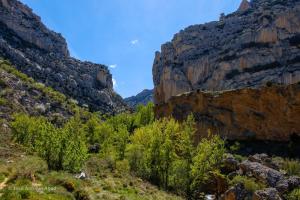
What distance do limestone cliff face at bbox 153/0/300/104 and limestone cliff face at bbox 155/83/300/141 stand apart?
56203 millimetres

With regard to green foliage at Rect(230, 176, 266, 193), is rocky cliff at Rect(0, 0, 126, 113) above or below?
above

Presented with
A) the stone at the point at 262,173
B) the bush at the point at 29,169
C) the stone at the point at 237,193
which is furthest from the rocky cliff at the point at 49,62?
the stone at the point at 237,193

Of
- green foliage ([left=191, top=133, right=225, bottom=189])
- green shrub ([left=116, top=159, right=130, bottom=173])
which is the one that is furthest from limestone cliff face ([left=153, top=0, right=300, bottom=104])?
green shrub ([left=116, top=159, right=130, bottom=173])

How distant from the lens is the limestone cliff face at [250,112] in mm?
54625

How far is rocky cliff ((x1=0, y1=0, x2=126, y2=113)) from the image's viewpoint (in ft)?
459

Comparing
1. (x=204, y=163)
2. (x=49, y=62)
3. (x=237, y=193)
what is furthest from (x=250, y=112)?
(x=49, y=62)

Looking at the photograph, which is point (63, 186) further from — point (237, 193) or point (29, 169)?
point (237, 193)

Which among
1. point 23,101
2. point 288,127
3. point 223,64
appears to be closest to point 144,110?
point 23,101

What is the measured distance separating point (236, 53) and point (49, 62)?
225 feet

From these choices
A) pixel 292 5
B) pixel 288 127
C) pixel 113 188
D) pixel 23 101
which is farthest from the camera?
pixel 292 5

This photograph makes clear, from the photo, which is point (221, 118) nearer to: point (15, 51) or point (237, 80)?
point (237, 80)

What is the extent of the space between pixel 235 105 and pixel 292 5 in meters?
89.9

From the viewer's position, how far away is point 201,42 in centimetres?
15100

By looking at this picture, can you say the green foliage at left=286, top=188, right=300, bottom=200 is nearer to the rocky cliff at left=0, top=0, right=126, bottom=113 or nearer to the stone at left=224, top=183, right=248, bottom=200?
the stone at left=224, top=183, right=248, bottom=200
